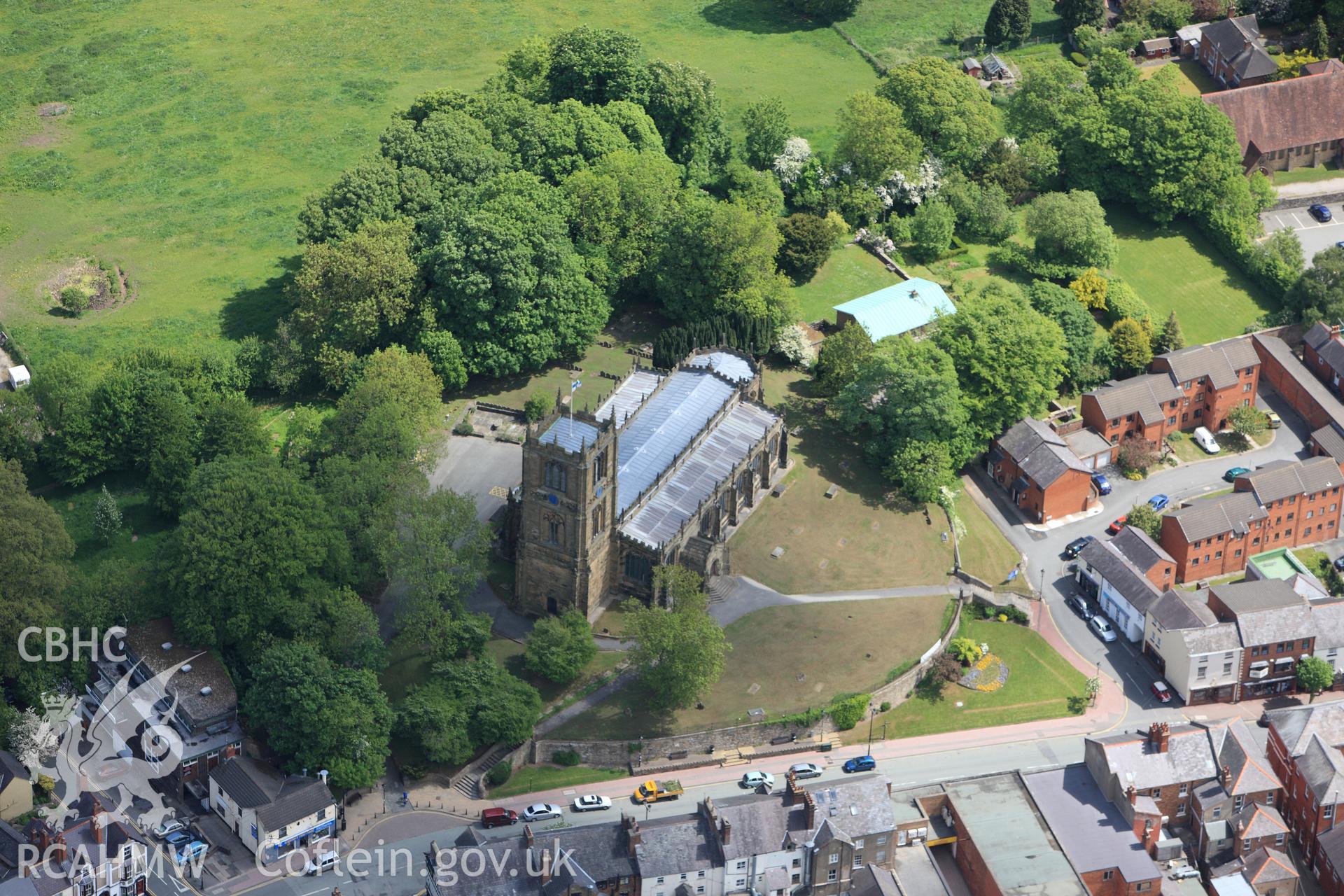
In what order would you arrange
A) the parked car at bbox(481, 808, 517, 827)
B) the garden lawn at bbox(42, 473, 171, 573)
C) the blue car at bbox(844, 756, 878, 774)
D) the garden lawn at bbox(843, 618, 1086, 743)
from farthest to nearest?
the garden lawn at bbox(42, 473, 171, 573)
the garden lawn at bbox(843, 618, 1086, 743)
the blue car at bbox(844, 756, 878, 774)
the parked car at bbox(481, 808, 517, 827)

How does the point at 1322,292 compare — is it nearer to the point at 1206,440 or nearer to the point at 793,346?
the point at 1206,440

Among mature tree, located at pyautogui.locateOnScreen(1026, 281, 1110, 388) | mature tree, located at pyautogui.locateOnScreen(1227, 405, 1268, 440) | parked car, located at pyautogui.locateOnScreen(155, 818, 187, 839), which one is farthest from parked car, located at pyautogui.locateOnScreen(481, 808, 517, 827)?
mature tree, located at pyautogui.locateOnScreen(1227, 405, 1268, 440)

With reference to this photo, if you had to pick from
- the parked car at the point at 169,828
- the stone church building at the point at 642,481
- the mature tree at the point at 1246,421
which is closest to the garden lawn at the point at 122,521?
the parked car at the point at 169,828

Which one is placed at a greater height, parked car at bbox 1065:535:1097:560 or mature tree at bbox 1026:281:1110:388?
mature tree at bbox 1026:281:1110:388

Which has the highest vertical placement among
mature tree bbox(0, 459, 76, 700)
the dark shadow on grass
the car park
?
mature tree bbox(0, 459, 76, 700)

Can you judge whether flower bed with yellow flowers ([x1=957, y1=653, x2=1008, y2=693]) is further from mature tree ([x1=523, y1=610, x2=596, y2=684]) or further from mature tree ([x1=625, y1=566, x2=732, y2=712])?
mature tree ([x1=523, y1=610, x2=596, y2=684])

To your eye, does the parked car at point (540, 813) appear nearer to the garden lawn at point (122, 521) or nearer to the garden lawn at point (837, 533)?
the garden lawn at point (837, 533)

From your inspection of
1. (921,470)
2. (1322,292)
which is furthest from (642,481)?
(1322,292)
